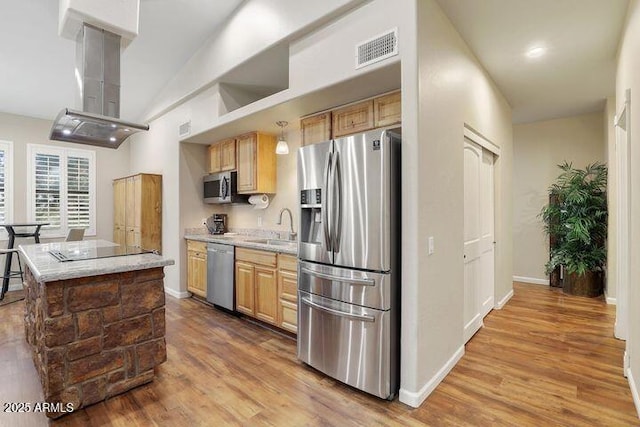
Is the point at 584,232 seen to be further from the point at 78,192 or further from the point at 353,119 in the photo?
the point at 78,192

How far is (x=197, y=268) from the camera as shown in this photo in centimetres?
456

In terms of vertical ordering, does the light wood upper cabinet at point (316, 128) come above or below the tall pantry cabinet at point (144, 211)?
above

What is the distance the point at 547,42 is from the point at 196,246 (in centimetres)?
462

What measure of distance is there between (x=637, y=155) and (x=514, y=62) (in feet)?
5.76

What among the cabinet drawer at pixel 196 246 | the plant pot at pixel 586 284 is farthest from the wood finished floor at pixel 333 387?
the plant pot at pixel 586 284

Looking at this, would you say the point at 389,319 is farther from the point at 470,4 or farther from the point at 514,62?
the point at 514,62

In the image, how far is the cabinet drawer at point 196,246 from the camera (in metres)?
4.42

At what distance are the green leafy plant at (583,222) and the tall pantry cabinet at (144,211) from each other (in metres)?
6.18

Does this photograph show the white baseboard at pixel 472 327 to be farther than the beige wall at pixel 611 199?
No

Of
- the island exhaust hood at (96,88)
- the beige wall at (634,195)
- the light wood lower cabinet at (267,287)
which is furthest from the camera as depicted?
the light wood lower cabinet at (267,287)

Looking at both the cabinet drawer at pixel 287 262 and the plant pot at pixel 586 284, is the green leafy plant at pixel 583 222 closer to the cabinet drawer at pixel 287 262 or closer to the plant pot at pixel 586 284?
the plant pot at pixel 586 284

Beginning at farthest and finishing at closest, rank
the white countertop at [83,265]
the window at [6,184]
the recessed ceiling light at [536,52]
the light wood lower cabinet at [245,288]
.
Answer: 1. the window at [6,184]
2. the light wood lower cabinet at [245,288]
3. the recessed ceiling light at [536,52]
4. the white countertop at [83,265]

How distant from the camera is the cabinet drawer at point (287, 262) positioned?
10.2ft

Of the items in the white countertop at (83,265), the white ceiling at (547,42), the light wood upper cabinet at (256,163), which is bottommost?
the white countertop at (83,265)
